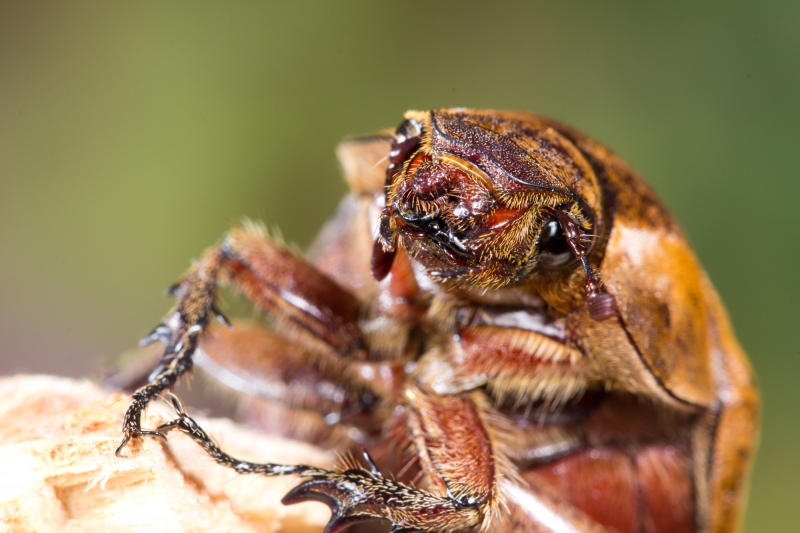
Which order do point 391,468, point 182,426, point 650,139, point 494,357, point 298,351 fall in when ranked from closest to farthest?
point 182,426 → point 494,357 → point 391,468 → point 298,351 → point 650,139

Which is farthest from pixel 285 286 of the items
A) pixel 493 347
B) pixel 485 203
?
pixel 485 203

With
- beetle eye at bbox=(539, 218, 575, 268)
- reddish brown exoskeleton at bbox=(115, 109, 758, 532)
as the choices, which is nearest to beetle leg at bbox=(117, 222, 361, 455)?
reddish brown exoskeleton at bbox=(115, 109, 758, 532)

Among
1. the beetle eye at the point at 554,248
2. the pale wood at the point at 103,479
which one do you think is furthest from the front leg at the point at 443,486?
the beetle eye at the point at 554,248

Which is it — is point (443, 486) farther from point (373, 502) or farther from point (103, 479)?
point (103, 479)

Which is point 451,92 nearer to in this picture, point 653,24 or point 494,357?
point 653,24

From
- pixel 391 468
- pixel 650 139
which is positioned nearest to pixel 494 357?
pixel 391 468

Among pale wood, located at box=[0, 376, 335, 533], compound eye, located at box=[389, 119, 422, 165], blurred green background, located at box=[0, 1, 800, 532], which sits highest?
blurred green background, located at box=[0, 1, 800, 532]

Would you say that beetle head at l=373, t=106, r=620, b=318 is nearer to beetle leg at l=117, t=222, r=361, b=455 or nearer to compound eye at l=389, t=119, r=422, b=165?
compound eye at l=389, t=119, r=422, b=165
